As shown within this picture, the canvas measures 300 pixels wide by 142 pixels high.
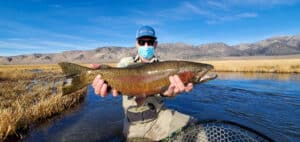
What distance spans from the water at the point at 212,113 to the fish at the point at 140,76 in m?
4.93

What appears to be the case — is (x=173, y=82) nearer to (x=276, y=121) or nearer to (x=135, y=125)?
(x=135, y=125)

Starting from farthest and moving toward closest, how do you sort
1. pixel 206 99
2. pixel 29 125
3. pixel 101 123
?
pixel 206 99, pixel 101 123, pixel 29 125

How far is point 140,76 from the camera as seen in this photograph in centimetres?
394

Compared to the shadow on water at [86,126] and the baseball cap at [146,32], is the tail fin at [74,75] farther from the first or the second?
the shadow on water at [86,126]

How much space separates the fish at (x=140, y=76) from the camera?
3.94m

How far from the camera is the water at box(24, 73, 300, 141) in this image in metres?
9.50

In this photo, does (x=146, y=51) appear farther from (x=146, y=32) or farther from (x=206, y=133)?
(x=206, y=133)

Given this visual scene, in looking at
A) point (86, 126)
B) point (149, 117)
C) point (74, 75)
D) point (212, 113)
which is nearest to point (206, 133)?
point (149, 117)

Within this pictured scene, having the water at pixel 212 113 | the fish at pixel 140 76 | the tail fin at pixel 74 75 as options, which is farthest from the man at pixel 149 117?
the water at pixel 212 113

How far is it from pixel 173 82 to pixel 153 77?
341 mm

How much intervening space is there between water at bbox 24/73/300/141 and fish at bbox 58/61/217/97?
493 cm

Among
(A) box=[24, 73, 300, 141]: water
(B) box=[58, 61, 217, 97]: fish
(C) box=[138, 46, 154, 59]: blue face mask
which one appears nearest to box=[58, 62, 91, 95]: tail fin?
(B) box=[58, 61, 217, 97]: fish

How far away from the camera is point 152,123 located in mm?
5238

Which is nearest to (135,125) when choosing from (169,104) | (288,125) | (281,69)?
(288,125)
